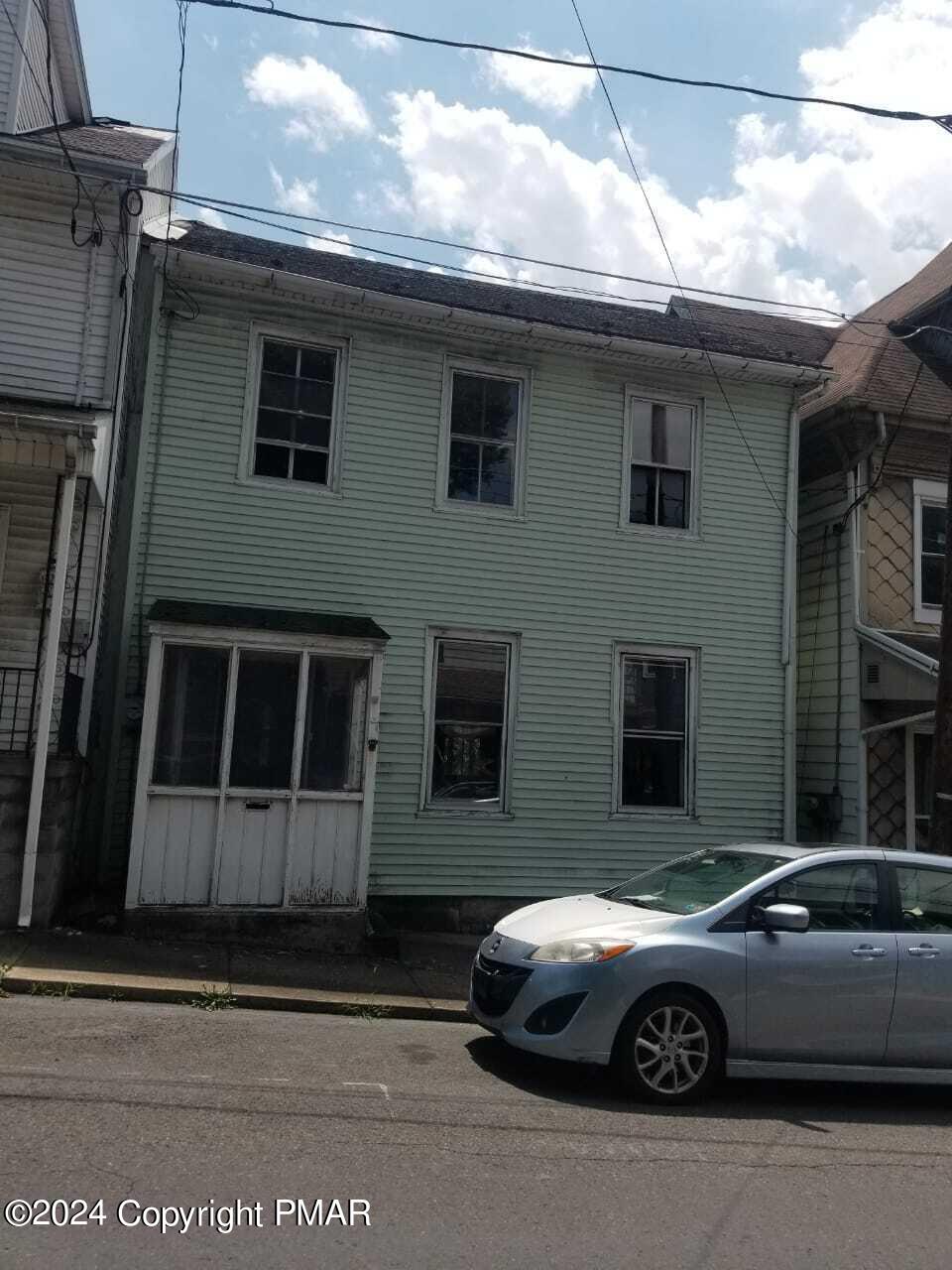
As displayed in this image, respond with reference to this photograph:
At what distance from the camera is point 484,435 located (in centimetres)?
1230

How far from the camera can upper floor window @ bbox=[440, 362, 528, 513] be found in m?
12.1

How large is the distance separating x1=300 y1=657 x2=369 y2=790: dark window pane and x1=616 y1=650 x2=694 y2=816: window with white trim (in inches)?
129

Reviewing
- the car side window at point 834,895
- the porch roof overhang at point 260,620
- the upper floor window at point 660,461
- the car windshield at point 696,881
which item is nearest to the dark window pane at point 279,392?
the porch roof overhang at point 260,620

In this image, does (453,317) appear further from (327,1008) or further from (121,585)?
(327,1008)

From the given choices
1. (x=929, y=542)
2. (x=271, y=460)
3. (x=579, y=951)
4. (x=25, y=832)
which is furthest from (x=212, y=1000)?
(x=929, y=542)

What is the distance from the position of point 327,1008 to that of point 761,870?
3.24 metres

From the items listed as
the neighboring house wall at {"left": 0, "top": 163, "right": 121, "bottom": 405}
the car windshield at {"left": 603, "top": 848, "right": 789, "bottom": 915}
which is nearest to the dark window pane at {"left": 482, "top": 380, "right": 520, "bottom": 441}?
the neighboring house wall at {"left": 0, "top": 163, "right": 121, "bottom": 405}

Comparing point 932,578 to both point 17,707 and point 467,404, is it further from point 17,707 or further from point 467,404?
point 17,707

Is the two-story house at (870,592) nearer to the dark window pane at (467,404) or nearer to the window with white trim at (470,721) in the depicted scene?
the window with white trim at (470,721)

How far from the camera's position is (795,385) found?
13281mm

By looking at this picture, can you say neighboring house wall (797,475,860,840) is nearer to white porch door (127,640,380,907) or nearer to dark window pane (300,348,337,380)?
white porch door (127,640,380,907)

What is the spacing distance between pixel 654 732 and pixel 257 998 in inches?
238

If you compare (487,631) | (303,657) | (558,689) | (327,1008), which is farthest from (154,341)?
(327,1008)

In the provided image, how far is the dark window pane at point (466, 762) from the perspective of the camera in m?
11.7
